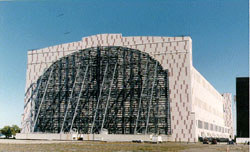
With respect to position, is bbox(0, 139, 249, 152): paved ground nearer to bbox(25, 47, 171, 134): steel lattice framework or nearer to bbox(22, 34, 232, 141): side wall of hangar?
bbox(22, 34, 232, 141): side wall of hangar

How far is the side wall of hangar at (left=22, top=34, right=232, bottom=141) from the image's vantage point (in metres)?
55.0

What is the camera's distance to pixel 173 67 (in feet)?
189

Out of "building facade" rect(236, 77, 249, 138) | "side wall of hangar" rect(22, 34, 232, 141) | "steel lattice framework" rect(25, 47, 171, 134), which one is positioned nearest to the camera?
"side wall of hangar" rect(22, 34, 232, 141)

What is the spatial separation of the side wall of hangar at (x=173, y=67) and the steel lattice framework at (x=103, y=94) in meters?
1.11

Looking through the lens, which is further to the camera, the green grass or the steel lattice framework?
the steel lattice framework

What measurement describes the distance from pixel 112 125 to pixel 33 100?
1943 centimetres

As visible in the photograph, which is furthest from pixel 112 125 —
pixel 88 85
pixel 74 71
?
pixel 74 71

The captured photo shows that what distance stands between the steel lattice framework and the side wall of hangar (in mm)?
1115

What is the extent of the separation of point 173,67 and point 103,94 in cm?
1469

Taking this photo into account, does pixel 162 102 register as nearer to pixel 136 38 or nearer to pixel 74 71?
pixel 136 38

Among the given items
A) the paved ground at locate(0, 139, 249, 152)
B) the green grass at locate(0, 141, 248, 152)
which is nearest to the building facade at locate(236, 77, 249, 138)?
the paved ground at locate(0, 139, 249, 152)

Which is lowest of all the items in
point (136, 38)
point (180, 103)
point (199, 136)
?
point (199, 136)

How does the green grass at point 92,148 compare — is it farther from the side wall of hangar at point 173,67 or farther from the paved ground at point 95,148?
the side wall of hangar at point 173,67

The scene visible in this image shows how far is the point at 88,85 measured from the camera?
63.4m
